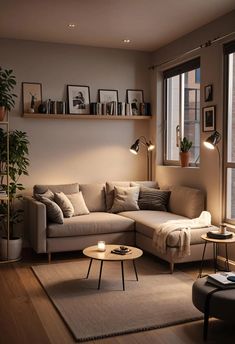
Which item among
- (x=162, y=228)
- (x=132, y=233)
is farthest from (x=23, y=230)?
(x=162, y=228)

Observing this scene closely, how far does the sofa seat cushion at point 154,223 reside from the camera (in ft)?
13.9

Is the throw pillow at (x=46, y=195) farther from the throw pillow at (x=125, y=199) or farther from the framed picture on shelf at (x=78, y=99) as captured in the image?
the framed picture on shelf at (x=78, y=99)

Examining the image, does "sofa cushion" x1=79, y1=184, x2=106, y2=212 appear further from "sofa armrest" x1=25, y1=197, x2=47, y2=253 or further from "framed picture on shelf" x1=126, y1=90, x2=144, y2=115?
"framed picture on shelf" x1=126, y1=90, x2=144, y2=115

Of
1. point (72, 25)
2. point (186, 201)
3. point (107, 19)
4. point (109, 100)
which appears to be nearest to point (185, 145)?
point (186, 201)

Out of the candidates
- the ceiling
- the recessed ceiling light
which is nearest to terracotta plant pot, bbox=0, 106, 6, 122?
the ceiling

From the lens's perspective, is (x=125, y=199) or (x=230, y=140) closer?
(x=230, y=140)

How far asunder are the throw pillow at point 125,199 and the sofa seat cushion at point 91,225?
27cm

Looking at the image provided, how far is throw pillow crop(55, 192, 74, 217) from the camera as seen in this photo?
5.01 meters

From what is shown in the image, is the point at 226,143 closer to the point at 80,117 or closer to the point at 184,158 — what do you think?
the point at 184,158

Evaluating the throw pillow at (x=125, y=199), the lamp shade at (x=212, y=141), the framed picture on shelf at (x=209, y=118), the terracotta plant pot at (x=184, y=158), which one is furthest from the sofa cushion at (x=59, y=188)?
the lamp shade at (x=212, y=141)

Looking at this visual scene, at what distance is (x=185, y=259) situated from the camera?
14.3ft

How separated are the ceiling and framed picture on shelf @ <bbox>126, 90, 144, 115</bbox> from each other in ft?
2.39

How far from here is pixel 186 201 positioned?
5.04m

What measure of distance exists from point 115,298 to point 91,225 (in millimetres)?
1422
